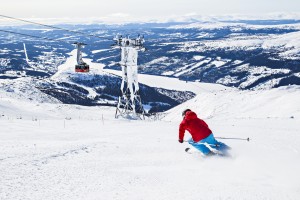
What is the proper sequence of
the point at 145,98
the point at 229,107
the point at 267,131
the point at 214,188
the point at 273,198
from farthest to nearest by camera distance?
the point at 145,98
the point at 229,107
the point at 267,131
the point at 214,188
the point at 273,198

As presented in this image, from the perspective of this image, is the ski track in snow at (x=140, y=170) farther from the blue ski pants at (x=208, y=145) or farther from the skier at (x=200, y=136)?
the skier at (x=200, y=136)

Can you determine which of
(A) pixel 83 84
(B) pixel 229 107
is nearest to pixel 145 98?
(A) pixel 83 84

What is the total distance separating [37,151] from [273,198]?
7.35 metres

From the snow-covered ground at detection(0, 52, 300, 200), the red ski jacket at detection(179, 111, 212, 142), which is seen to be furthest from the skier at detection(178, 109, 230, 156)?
the snow-covered ground at detection(0, 52, 300, 200)

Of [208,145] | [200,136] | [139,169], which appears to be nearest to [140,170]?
[139,169]

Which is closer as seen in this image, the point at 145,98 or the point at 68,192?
the point at 68,192

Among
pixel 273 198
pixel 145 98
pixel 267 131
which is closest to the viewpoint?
pixel 273 198

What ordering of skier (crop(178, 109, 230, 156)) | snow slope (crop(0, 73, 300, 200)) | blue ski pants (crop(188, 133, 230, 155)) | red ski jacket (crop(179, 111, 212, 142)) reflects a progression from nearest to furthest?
1. snow slope (crop(0, 73, 300, 200))
2. blue ski pants (crop(188, 133, 230, 155))
3. skier (crop(178, 109, 230, 156))
4. red ski jacket (crop(179, 111, 212, 142))

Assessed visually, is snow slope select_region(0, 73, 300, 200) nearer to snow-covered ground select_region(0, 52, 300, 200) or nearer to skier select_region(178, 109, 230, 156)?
snow-covered ground select_region(0, 52, 300, 200)

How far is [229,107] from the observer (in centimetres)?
7956

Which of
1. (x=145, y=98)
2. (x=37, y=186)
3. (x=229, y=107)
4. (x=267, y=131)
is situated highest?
(x=37, y=186)

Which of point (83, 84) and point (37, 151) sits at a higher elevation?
point (37, 151)

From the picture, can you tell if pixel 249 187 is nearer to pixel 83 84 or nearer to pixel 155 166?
pixel 155 166

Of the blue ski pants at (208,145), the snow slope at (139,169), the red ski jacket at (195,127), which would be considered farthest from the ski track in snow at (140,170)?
the red ski jacket at (195,127)
